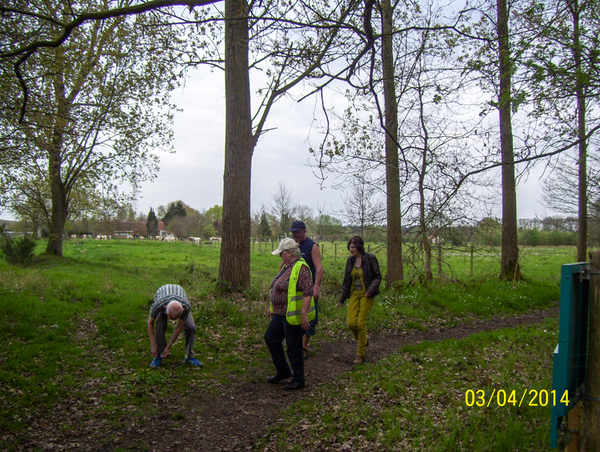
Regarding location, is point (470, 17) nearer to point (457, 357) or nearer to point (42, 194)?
point (457, 357)

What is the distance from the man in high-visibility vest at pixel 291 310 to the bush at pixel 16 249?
1531cm

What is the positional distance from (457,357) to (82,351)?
236 inches

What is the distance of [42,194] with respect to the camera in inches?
803

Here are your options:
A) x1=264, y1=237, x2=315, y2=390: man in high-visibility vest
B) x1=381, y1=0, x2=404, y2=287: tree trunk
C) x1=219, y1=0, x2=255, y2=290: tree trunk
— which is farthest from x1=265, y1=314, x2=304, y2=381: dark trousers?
x1=381, y1=0, x2=404, y2=287: tree trunk

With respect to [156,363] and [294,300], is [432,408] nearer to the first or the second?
[294,300]

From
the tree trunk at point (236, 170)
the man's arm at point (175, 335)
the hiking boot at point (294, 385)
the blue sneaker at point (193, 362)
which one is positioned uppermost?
the tree trunk at point (236, 170)

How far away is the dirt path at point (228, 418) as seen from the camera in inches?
170

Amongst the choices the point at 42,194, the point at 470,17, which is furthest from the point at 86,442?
the point at 42,194

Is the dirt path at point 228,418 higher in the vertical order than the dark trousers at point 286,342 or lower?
lower

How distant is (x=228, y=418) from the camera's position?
493 centimetres

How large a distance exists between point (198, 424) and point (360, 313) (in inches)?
121

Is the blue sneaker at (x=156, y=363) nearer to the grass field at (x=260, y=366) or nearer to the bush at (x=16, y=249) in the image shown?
the grass field at (x=260, y=366)

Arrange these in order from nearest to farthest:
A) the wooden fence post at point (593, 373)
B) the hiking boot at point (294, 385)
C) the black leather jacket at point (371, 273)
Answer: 1. the wooden fence post at point (593, 373)
2. the hiking boot at point (294, 385)
3. the black leather jacket at point (371, 273)
